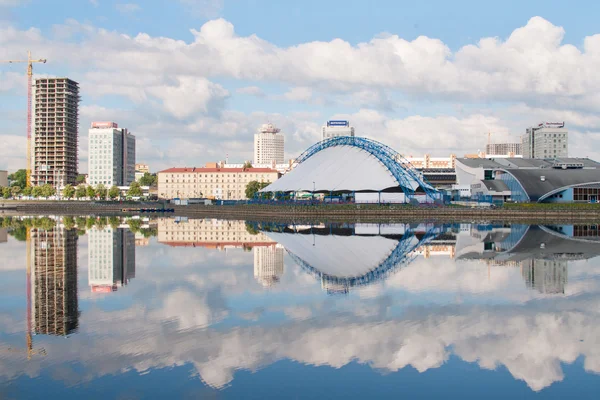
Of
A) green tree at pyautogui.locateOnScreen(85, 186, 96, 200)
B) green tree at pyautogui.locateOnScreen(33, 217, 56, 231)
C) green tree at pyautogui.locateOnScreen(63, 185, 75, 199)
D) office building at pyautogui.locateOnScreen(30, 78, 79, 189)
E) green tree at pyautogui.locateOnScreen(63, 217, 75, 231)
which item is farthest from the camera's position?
office building at pyautogui.locateOnScreen(30, 78, 79, 189)

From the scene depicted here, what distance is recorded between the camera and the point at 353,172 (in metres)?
89.9

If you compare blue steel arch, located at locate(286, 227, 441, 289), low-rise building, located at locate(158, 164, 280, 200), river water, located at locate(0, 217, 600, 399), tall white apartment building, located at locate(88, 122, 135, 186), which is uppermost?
tall white apartment building, located at locate(88, 122, 135, 186)

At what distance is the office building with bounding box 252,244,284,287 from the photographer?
78.6 feet

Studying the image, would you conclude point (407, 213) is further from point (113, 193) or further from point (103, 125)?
point (103, 125)

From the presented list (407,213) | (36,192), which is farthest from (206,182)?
(407,213)

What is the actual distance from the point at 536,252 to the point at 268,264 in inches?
582

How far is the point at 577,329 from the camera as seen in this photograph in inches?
607

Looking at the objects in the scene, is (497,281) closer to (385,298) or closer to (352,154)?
(385,298)

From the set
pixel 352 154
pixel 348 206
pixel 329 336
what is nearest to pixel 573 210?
pixel 348 206

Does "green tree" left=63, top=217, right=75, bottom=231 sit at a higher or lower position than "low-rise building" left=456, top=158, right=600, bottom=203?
lower

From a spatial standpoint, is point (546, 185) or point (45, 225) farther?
point (546, 185)

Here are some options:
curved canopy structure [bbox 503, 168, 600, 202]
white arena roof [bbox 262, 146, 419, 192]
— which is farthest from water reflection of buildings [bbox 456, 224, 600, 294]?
white arena roof [bbox 262, 146, 419, 192]

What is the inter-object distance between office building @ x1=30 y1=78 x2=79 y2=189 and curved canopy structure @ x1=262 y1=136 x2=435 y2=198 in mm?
95691

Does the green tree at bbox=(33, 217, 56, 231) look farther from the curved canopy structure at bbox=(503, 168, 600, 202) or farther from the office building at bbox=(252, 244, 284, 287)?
the curved canopy structure at bbox=(503, 168, 600, 202)
